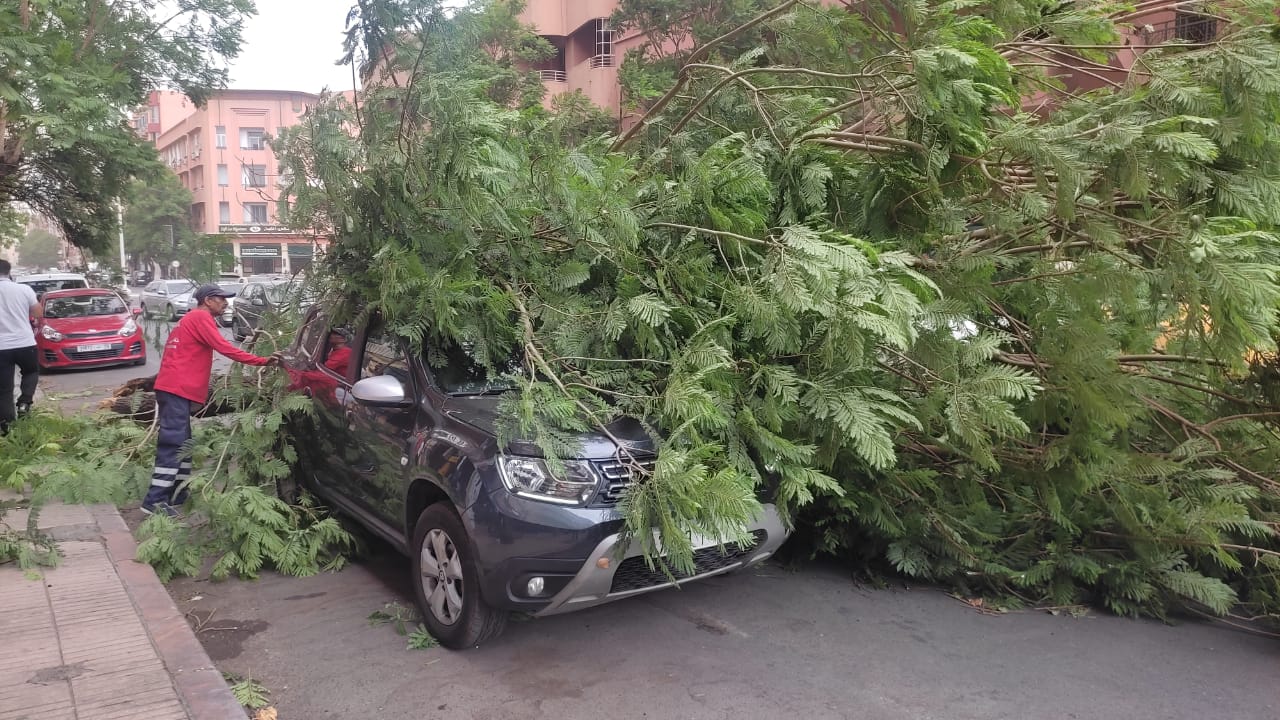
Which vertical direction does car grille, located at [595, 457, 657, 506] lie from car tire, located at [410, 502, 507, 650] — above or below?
above

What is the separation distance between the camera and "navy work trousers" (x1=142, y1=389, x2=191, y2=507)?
6129mm

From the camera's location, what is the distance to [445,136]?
4035 mm

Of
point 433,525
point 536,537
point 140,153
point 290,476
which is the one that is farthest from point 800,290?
point 140,153

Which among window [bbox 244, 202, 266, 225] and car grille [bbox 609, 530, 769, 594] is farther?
window [bbox 244, 202, 266, 225]

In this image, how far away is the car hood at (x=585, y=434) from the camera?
4012 millimetres

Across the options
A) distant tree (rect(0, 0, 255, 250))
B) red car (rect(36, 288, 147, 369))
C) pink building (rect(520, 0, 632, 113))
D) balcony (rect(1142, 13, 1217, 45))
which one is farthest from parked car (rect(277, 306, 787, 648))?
pink building (rect(520, 0, 632, 113))

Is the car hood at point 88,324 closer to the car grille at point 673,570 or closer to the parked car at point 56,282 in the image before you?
the parked car at point 56,282

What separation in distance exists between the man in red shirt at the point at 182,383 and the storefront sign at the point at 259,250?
15.3 inches

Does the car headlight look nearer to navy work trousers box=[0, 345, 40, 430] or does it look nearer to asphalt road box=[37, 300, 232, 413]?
asphalt road box=[37, 300, 232, 413]

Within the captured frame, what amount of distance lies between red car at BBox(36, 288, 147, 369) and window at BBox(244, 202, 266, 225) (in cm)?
1191

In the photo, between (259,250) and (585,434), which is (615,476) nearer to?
(585,434)

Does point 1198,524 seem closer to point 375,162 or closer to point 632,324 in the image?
point 632,324

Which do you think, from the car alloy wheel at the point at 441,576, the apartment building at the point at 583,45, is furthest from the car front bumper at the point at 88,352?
the car alloy wheel at the point at 441,576

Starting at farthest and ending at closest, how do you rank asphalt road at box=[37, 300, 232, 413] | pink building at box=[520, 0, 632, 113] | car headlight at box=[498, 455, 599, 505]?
pink building at box=[520, 0, 632, 113] < asphalt road at box=[37, 300, 232, 413] < car headlight at box=[498, 455, 599, 505]
